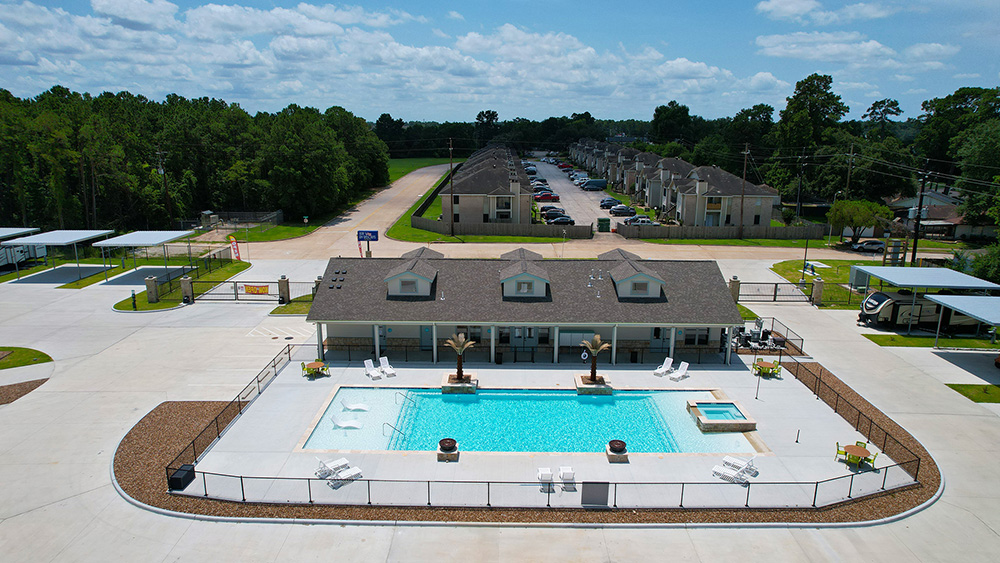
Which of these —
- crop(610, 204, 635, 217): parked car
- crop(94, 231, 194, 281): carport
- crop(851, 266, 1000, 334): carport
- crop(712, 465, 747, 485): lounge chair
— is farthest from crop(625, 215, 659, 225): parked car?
crop(712, 465, 747, 485): lounge chair

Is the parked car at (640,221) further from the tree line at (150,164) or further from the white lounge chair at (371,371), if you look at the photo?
the white lounge chair at (371,371)

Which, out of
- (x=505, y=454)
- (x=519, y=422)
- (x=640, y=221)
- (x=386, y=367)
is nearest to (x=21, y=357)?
(x=386, y=367)

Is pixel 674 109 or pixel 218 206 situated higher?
pixel 674 109

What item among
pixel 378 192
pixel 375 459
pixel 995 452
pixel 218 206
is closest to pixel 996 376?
pixel 995 452

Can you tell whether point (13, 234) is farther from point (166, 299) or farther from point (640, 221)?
point (640, 221)

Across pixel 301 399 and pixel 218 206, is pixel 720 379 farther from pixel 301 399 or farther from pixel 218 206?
pixel 218 206

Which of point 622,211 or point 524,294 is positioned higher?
point 622,211

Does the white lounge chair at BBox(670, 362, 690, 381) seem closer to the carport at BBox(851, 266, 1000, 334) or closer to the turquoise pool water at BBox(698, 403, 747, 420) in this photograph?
the turquoise pool water at BBox(698, 403, 747, 420)

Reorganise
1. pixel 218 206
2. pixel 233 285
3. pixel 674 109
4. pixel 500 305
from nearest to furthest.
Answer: pixel 500 305, pixel 233 285, pixel 218 206, pixel 674 109
